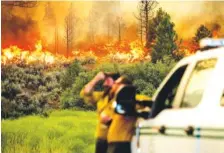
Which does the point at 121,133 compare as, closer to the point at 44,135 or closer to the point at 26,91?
the point at 44,135

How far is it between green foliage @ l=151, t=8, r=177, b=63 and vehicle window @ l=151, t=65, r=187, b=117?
1.65m

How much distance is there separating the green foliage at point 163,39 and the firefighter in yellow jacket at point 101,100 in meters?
0.45

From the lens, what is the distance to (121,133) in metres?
5.97

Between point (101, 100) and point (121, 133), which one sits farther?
point (101, 100)

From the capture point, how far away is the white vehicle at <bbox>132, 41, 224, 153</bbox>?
13.2 ft

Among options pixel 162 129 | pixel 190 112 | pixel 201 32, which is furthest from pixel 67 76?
pixel 190 112

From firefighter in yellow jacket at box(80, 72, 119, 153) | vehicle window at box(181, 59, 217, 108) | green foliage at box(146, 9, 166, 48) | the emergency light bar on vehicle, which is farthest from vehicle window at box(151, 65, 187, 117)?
green foliage at box(146, 9, 166, 48)

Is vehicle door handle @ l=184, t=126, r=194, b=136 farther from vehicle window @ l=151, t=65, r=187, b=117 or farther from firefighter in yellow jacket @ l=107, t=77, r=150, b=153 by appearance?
firefighter in yellow jacket @ l=107, t=77, r=150, b=153

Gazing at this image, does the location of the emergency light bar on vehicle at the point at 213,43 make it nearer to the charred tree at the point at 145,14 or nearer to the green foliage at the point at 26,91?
the charred tree at the point at 145,14

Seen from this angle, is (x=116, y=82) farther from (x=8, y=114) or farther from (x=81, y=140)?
(x=8, y=114)

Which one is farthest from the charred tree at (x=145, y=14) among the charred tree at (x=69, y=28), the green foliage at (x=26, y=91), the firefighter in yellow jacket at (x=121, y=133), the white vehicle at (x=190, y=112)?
the white vehicle at (x=190, y=112)

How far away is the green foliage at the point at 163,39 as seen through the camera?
687 centimetres

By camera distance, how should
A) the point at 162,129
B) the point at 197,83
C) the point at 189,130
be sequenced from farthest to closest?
the point at 162,129, the point at 197,83, the point at 189,130

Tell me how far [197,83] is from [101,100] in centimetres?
227
